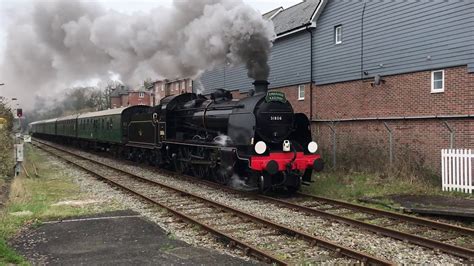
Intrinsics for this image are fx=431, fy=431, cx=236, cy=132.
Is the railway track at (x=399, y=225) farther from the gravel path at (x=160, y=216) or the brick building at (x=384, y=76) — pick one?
the brick building at (x=384, y=76)

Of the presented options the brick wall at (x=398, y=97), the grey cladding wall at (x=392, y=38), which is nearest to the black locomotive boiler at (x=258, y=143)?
the brick wall at (x=398, y=97)

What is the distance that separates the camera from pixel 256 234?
7055 mm

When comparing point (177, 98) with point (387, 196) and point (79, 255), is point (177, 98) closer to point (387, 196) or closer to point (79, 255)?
point (387, 196)

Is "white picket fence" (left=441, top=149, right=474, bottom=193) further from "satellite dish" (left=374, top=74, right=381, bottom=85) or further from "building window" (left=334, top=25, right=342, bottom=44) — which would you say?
"building window" (left=334, top=25, right=342, bottom=44)

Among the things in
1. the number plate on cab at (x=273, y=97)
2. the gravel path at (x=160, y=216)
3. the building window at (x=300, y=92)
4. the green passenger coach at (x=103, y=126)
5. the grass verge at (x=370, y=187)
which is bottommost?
the gravel path at (x=160, y=216)

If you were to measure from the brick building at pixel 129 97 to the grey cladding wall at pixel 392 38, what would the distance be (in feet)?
117

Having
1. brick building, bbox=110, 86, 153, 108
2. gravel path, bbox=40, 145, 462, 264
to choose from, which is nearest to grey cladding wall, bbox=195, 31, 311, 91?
gravel path, bbox=40, 145, 462, 264

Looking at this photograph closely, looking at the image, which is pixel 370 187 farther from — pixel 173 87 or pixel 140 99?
pixel 140 99

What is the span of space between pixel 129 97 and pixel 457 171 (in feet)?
160

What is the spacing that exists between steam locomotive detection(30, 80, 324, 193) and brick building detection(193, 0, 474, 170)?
152 inches

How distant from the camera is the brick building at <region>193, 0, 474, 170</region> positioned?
1188cm

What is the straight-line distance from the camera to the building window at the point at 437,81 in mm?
12335

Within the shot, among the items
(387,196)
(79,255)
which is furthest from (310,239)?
(387,196)

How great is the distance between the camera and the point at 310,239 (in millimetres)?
6480
